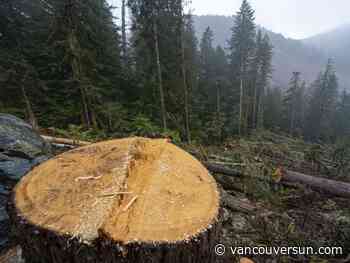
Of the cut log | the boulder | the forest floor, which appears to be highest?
the boulder

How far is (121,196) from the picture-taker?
60.7 inches

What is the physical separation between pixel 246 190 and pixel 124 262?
403 cm

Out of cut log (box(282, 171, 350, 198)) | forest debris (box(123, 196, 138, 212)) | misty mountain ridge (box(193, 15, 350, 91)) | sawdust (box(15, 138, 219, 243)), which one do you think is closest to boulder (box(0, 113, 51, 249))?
sawdust (box(15, 138, 219, 243))

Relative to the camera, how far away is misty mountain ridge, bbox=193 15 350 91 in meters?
85.3

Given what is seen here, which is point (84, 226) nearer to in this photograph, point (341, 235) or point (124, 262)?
point (124, 262)

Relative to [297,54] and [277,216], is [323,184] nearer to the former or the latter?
[277,216]

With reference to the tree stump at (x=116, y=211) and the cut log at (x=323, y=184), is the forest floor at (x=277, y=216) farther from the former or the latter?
the tree stump at (x=116, y=211)

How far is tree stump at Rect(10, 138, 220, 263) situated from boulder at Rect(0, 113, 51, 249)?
1.74 meters

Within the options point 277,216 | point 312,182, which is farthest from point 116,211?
point 312,182

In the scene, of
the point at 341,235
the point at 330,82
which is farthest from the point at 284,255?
the point at 330,82

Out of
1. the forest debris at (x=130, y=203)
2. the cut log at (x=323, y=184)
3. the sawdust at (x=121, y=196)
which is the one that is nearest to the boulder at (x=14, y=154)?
the sawdust at (x=121, y=196)

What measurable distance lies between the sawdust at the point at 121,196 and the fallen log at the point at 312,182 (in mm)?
3033

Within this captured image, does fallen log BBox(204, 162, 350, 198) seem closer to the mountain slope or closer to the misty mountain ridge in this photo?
the misty mountain ridge

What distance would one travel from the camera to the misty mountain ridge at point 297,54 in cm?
8531
